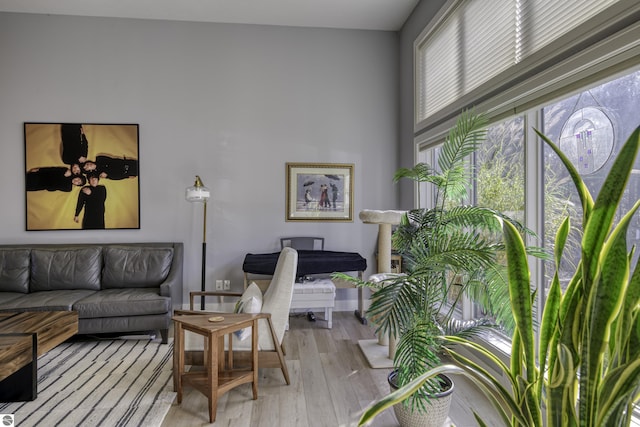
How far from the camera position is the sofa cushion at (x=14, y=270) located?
350 cm

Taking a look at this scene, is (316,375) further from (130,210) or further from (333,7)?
(333,7)

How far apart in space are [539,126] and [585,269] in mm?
1573

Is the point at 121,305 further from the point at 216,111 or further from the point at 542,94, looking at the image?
the point at 542,94

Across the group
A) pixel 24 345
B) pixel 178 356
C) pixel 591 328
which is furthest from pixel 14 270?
pixel 591 328

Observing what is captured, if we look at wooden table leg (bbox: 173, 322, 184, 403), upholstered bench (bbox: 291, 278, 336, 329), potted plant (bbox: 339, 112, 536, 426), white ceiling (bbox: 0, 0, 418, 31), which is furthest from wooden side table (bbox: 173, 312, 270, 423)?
white ceiling (bbox: 0, 0, 418, 31)

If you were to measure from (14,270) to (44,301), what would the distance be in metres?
0.74

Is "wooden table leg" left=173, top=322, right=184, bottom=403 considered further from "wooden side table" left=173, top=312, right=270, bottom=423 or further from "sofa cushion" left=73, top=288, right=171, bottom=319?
"sofa cushion" left=73, top=288, right=171, bottom=319

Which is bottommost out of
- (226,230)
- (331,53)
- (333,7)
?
(226,230)

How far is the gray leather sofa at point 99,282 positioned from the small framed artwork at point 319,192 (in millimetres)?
1369

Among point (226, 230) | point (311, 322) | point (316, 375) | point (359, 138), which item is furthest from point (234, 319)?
point (359, 138)

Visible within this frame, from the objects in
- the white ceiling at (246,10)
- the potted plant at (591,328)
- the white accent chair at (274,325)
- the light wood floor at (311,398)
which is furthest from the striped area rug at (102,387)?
the white ceiling at (246,10)

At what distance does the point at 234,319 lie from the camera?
229cm

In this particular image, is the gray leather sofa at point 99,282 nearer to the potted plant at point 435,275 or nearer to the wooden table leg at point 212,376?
the wooden table leg at point 212,376

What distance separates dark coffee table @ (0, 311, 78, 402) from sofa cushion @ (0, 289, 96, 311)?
34 cm
